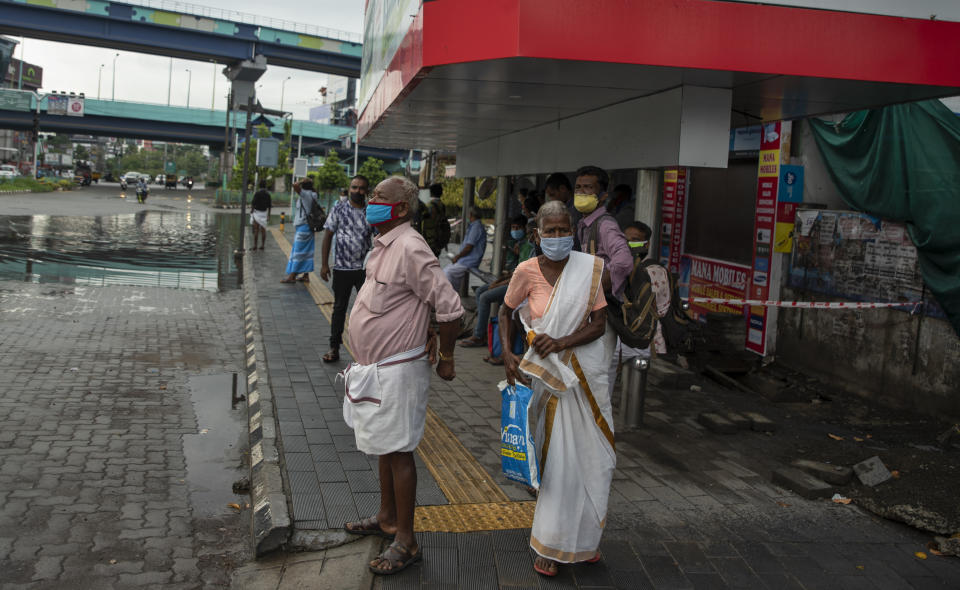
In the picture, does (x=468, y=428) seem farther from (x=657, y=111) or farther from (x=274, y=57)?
(x=274, y=57)

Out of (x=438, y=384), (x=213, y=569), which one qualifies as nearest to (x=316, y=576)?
(x=213, y=569)

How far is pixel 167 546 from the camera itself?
170 inches

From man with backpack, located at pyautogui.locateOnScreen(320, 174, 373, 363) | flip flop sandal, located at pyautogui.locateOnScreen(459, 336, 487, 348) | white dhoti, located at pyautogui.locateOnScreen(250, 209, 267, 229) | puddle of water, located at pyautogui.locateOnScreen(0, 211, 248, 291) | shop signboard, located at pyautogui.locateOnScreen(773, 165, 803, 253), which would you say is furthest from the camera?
white dhoti, located at pyautogui.locateOnScreen(250, 209, 267, 229)

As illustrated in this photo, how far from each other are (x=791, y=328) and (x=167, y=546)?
712cm

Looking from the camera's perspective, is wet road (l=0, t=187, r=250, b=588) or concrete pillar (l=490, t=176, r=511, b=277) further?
concrete pillar (l=490, t=176, r=511, b=277)

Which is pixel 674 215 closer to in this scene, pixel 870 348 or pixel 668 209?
pixel 668 209

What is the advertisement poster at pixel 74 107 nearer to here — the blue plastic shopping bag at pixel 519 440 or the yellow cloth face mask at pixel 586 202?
the yellow cloth face mask at pixel 586 202

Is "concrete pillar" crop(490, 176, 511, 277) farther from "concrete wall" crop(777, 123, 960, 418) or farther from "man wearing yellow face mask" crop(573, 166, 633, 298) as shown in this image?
"man wearing yellow face mask" crop(573, 166, 633, 298)

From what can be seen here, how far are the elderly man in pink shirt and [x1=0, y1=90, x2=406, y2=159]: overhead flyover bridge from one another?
58.4 meters

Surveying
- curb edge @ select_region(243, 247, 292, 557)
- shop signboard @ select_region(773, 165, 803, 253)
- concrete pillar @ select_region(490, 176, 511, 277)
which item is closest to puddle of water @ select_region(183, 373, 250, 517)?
curb edge @ select_region(243, 247, 292, 557)

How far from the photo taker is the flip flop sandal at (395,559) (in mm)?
3689

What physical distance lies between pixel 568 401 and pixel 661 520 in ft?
4.19

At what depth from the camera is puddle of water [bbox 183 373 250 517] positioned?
5113mm

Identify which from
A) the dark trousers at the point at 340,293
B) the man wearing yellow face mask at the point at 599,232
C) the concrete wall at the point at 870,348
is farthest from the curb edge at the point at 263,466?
the concrete wall at the point at 870,348
